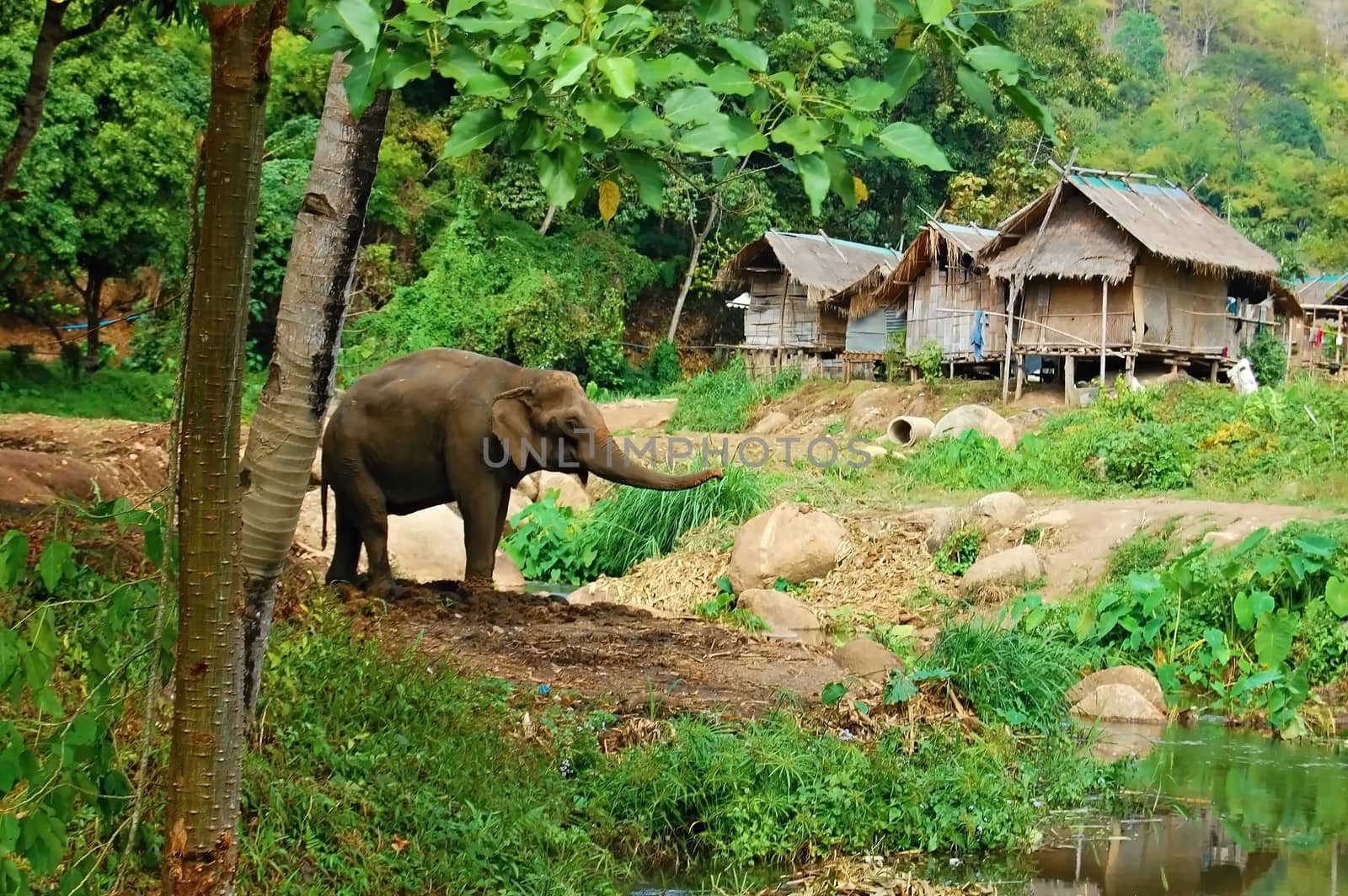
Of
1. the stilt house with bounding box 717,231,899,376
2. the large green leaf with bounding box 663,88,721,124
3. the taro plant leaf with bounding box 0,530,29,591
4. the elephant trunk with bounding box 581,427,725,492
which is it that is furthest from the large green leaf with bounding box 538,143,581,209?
the stilt house with bounding box 717,231,899,376

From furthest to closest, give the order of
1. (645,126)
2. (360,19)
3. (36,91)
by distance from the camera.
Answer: (36,91) → (645,126) → (360,19)

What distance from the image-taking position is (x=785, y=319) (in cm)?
3366

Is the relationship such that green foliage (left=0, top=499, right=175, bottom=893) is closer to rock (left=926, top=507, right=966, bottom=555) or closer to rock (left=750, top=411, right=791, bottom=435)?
rock (left=926, top=507, right=966, bottom=555)

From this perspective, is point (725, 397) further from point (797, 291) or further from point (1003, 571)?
point (1003, 571)

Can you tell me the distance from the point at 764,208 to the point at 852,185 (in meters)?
32.1

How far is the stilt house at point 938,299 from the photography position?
27969 millimetres

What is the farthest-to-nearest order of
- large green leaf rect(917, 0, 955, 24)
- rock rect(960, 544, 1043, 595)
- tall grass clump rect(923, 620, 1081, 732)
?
1. rock rect(960, 544, 1043, 595)
2. tall grass clump rect(923, 620, 1081, 732)
3. large green leaf rect(917, 0, 955, 24)

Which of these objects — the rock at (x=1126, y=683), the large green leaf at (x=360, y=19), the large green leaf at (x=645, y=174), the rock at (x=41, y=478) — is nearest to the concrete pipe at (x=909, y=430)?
the rock at (x=1126, y=683)

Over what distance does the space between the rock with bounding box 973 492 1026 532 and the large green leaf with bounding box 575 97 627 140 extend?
12707 millimetres

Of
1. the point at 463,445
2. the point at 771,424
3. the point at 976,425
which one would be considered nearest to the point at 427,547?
the point at 463,445

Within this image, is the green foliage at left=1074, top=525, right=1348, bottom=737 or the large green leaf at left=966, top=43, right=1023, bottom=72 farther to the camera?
the green foliage at left=1074, top=525, right=1348, bottom=737

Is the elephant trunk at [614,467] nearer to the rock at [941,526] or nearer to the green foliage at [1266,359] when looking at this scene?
the rock at [941,526]

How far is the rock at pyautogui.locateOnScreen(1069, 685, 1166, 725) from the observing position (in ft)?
31.4

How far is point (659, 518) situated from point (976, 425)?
8193mm
